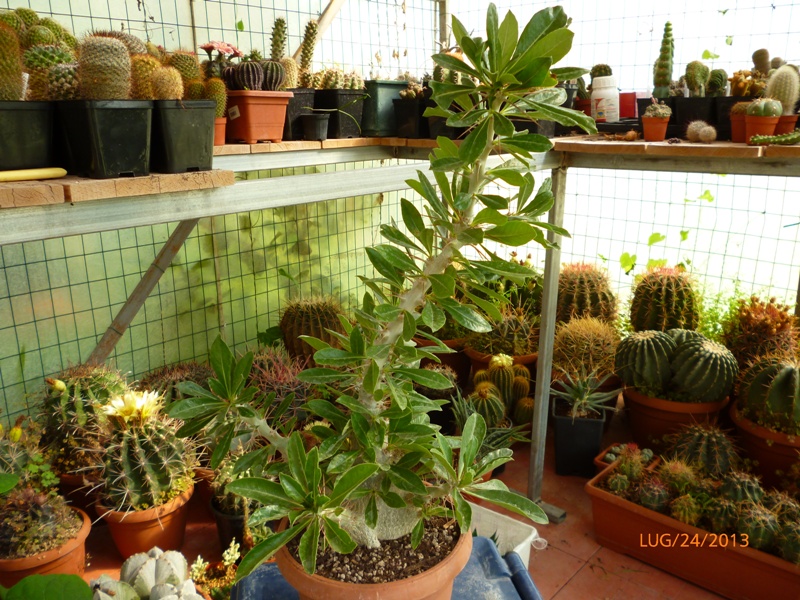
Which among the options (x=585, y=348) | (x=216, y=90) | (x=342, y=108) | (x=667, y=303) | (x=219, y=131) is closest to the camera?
(x=216, y=90)

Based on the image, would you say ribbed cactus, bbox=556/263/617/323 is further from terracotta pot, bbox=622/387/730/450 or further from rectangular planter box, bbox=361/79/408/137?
rectangular planter box, bbox=361/79/408/137

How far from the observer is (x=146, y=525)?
173 cm

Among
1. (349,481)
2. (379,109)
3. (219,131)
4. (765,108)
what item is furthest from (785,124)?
(349,481)

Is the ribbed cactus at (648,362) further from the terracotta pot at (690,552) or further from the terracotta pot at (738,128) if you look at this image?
the terracotta pot at (738,128)

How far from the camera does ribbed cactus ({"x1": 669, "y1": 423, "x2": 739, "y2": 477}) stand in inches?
79.4

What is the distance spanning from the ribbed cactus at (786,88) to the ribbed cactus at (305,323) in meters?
1.73

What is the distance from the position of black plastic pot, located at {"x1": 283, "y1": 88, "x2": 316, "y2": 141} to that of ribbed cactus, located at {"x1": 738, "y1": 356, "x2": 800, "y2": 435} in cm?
181

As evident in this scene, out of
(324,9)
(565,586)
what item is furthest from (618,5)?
(565,586)

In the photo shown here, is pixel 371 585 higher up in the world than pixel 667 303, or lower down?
higher up

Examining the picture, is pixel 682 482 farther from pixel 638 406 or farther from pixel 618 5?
pixel 618 5

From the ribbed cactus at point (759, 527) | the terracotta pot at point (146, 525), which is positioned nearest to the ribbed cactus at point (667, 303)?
the ribbed cactus at point (759, 527)

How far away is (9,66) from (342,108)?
1.38 metres

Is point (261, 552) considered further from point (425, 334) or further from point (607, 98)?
point (607, 98)

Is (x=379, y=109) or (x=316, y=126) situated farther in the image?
(x=379, y=109)
